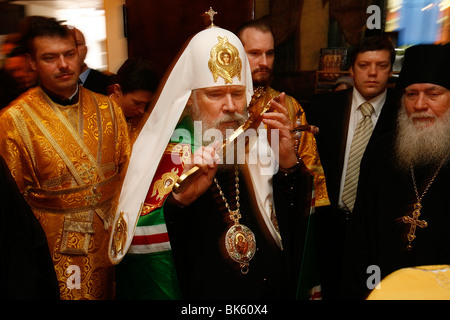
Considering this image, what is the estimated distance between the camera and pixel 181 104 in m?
2.07

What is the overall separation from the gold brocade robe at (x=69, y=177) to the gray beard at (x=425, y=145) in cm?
188

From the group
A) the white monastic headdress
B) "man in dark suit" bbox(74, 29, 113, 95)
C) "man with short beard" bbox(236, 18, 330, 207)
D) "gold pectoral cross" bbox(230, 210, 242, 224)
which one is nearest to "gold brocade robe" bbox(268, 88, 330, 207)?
"man with short beard" bbox(236, 18, 330, 207)

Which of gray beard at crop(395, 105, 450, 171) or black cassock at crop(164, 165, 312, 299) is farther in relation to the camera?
gray beard at crop(395, 105, 450, 171)

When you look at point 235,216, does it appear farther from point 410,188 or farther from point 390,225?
point 410,188

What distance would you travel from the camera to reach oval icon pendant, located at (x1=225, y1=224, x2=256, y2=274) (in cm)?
196

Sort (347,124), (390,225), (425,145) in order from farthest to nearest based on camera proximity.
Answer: (347,124) → (425,145) → (390,225)

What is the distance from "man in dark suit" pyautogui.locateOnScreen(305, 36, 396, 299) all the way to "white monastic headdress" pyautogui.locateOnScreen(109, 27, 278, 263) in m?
1.10

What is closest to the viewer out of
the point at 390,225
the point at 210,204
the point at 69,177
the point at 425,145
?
the point at 210,204

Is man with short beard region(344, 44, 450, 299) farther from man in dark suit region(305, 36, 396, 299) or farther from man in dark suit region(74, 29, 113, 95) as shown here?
man in dark suit region(74, 29, 113, 95)

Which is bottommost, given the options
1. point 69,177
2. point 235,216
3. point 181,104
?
point 235,216

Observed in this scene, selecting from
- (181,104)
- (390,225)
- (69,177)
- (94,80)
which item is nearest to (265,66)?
(181,104)

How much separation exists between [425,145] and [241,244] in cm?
128

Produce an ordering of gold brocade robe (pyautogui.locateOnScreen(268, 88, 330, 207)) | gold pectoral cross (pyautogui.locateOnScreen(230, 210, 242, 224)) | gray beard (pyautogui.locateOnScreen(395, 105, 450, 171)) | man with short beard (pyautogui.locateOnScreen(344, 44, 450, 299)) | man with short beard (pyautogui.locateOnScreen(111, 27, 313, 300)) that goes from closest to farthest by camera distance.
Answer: man with short beard (pyautogui.locateOnScreen(111, 27, 313, 300)) < gold pectoral cross (pyautogui.locateOnScreen(230, 210, 242, 224)) < man with short beard (pyautogui.locateOnScreen(344, 44, 450, 299)) < gray beard (pyautogui.locateOnScreen(395, 105, 450, 171)) < gold brocade robe (pyautogui.locateOnScreen(268, 88, 330, 207))

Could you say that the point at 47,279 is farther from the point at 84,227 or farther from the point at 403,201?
the point at 403,201
